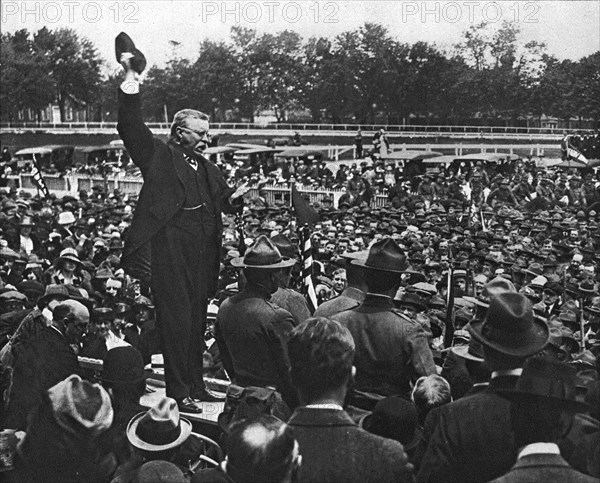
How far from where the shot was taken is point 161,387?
632 centimetres

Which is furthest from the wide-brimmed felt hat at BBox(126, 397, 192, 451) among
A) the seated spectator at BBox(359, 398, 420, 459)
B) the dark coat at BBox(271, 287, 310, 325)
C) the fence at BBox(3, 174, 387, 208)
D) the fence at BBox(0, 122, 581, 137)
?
the fence at BBox(0, 122, 581, 137)

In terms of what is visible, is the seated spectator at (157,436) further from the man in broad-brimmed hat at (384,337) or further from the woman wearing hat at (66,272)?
the woman wearing hat at (66,272)

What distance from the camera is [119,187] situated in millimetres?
34062

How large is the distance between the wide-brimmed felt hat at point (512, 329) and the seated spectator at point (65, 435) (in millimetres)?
1730

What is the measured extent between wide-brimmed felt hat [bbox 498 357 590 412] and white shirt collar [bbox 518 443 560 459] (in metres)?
0.16

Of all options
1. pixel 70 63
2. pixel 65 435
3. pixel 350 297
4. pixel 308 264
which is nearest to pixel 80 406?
pixel 65 435

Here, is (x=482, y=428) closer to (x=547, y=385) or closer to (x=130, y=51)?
(x=547, y=385)

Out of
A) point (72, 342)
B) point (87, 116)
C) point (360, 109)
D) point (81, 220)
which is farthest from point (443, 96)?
point (72, 342)

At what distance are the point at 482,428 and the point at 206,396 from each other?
99.7 inches

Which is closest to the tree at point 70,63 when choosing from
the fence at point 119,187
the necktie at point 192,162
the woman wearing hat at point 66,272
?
the fence at point 119,187

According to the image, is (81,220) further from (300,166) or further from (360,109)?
(360,109)

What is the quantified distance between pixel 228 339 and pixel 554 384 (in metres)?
2.60

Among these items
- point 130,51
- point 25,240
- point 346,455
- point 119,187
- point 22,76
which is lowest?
→ point 119,187

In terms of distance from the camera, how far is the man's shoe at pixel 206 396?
5.57 metres
